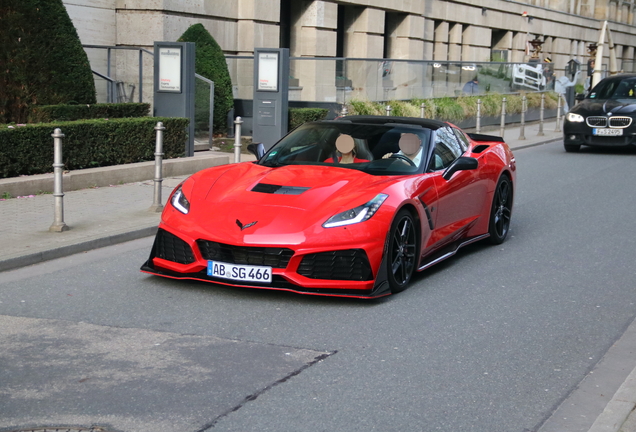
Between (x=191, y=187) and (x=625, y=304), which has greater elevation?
(x=191, y=187)

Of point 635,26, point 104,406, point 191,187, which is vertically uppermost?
point 635,26

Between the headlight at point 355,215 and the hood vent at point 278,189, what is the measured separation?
21.3 inches

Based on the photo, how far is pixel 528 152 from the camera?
20906mm

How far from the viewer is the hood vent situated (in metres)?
7.09

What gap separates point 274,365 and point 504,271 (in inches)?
138

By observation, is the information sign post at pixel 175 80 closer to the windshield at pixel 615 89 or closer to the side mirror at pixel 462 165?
the side mirror at pixel 462 165

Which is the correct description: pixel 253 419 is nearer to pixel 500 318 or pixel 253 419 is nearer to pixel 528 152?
pixel 500 318

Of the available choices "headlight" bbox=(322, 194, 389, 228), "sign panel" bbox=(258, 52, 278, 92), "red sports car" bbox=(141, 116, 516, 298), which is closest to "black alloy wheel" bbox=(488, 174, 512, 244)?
"red sports car" bbox=(141, 116, 516, 298)

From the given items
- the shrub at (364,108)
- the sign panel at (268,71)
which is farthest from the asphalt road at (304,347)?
the shrub at (364,108)

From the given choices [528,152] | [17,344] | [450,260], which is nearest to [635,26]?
[528,152]

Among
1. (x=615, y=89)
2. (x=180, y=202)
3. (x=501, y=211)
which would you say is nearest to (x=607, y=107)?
(x=615, y=89)

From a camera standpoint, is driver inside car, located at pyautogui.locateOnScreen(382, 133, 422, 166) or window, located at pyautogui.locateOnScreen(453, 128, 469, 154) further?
window, located at pyautogui.locateOnScreen(453, 128, 469, 154)

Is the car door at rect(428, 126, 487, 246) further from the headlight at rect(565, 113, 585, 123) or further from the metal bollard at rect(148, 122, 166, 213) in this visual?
the headlight at rect(565, 113, 585, 123)

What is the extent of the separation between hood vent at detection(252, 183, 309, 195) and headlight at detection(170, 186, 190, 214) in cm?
55
